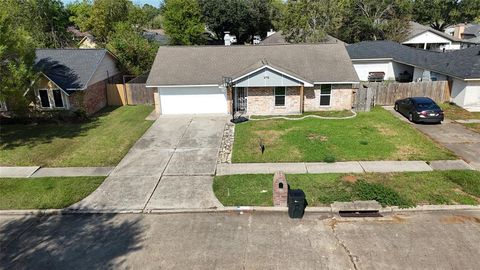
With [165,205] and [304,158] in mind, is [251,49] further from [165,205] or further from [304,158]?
[165,205]

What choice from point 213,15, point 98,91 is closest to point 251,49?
point 98,91

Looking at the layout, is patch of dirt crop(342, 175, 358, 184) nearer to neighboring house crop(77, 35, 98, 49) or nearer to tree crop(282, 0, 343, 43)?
tree crop(282, 0, 343, 43)

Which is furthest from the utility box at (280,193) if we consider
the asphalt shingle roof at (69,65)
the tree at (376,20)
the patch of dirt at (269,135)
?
the tree at (376,20)

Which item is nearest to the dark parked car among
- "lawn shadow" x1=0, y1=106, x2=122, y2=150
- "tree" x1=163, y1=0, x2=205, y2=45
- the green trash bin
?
the green trash bin

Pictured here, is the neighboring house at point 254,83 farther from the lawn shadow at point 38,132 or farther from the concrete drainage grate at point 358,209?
the concrete drainage grate at point 358,209

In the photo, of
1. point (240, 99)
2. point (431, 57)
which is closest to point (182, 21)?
point (240, 99)

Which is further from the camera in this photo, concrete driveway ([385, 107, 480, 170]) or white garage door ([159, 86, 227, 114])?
white garage door ([159, 86, 227, 114])

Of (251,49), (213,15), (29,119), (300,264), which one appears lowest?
(300,264)
